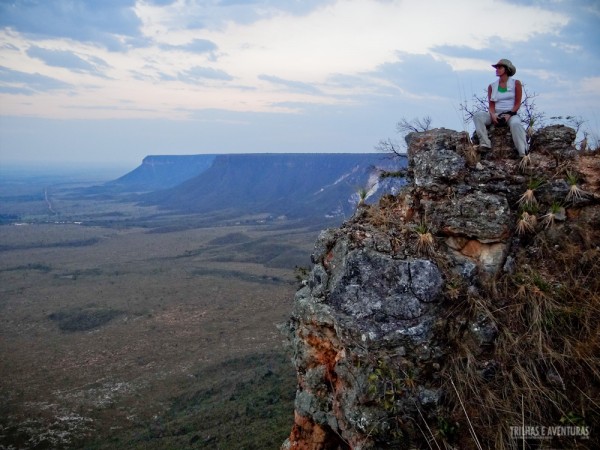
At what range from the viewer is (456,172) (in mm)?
5488

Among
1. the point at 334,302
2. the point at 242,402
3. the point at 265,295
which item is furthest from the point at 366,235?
the point at 265,295

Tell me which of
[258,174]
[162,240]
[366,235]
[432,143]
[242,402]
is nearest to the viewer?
[366,235]

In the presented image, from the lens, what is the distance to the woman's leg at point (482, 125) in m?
5.65

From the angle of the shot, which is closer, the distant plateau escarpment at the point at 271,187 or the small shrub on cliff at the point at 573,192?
the small shrub on cliff at the point at 573,192

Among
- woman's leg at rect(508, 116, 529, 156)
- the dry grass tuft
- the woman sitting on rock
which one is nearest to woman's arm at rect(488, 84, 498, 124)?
the woman sitting on rock

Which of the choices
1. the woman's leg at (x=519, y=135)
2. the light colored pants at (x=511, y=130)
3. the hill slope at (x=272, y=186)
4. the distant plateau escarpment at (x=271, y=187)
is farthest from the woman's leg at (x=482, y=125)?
the distant plateau escarpment at (x=271, y=187)

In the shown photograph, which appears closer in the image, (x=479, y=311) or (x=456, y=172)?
(x=479, y=311)

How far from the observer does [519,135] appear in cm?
549

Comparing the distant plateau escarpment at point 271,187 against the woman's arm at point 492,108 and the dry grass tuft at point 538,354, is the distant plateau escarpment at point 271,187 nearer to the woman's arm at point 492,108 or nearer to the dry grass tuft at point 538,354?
the woman's arm at point 492,108

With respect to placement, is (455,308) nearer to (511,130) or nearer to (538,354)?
(538,354)

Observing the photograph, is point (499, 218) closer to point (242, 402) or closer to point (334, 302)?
point (334, 302)

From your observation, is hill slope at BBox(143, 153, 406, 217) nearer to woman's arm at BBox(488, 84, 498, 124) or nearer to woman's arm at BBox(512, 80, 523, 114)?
woman's arm at BBox(488, 84, 498, 124)

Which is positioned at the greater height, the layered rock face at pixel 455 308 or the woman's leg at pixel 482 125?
the woman's leg at pixel 482 125

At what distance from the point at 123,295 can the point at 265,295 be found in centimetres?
1252
